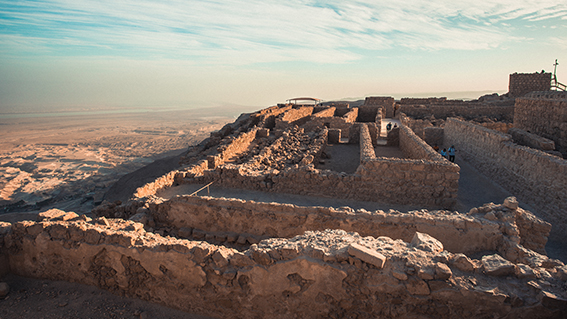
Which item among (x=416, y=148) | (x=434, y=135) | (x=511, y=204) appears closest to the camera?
(x=511, y=204)

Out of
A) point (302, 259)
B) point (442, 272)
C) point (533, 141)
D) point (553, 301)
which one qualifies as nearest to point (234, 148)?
point (302, 259)

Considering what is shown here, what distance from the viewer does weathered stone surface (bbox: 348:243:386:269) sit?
3.42m

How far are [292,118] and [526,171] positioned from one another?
17222 mm

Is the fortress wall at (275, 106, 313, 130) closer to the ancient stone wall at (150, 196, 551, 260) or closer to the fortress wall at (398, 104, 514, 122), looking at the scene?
the fortress wall at (398, 104, 514, 122)

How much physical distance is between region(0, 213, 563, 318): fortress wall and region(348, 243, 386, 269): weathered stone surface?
1 cm

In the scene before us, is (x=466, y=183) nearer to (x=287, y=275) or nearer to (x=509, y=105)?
(x=287, y=275)

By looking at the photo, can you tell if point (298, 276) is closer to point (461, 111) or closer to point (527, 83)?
point (461, 111)

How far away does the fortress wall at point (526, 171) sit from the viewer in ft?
25.8

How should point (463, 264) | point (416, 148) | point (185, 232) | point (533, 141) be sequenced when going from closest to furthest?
point (463, 264) < point (185, 232) < point (416, 148) < point (533, 141)

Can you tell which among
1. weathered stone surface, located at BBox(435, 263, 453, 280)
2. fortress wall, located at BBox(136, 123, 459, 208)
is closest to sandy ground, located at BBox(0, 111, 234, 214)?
fortress wall, located at BBox(136, 123, 459, 208)

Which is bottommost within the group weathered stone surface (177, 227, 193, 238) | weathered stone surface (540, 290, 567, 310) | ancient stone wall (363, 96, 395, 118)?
weathered stone surface (177, 227, 193, 238)

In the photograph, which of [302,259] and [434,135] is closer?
[302,259]

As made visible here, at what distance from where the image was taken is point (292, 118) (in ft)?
81.4

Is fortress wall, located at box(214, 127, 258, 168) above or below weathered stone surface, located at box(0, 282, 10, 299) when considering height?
above
